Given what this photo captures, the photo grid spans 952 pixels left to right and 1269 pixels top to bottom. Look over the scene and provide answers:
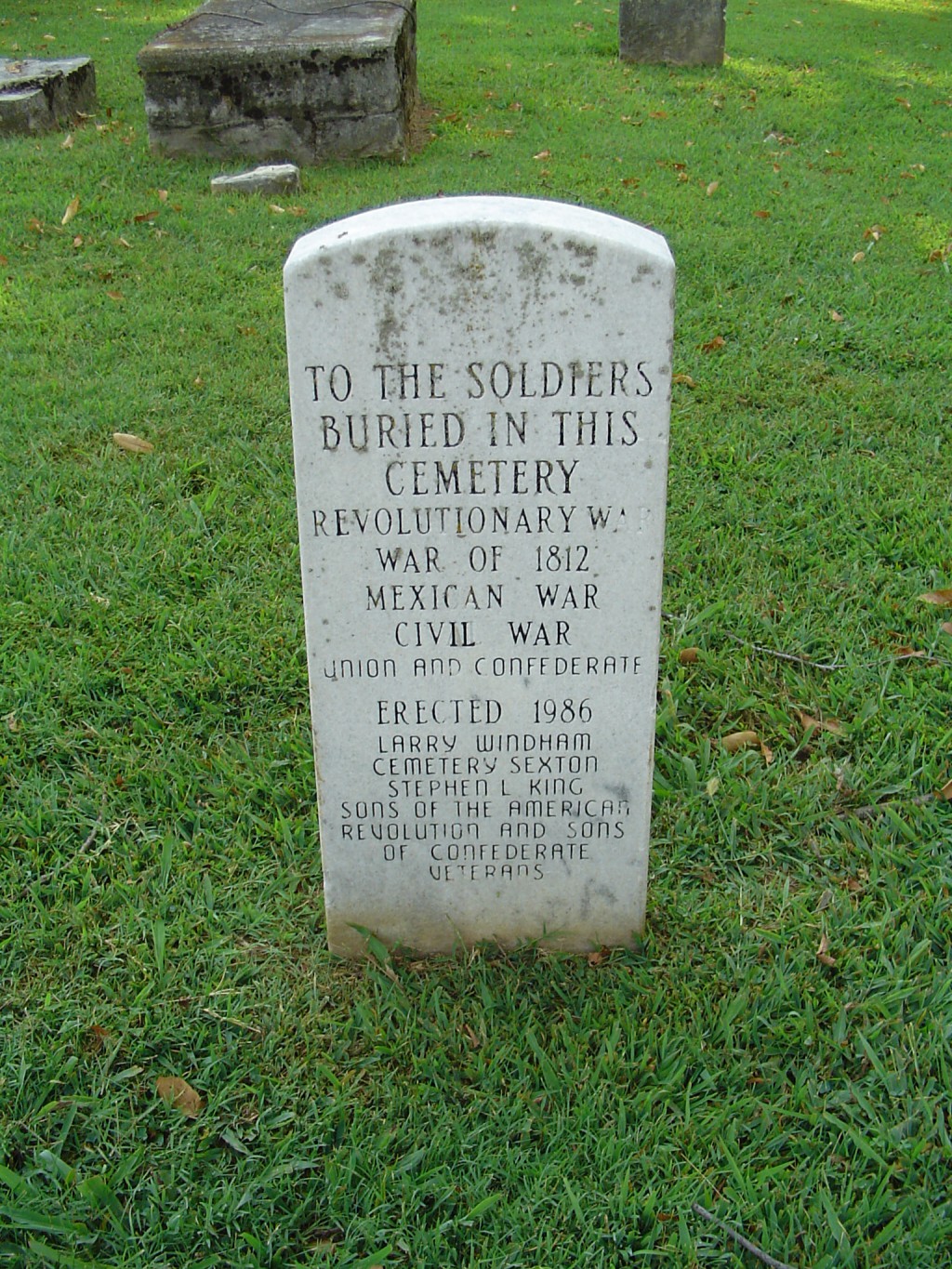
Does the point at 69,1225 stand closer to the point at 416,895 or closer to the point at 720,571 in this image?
the point at 416,895

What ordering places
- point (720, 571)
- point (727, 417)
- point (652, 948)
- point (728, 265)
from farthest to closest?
point (728, 265)
point (727, 417)
point (720, 571)
point (652, 948)

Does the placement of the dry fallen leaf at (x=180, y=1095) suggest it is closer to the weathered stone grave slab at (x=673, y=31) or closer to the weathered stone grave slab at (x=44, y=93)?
the weathered stone grave slab at (x=44, y=93)

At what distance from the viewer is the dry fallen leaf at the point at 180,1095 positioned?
2.17m

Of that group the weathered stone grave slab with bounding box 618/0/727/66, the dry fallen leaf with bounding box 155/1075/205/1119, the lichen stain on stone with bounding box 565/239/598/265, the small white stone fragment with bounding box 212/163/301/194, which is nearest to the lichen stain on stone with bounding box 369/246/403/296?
the lichen stain on stone with bounding box 565/239/598/265

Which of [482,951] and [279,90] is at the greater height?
[279,90]

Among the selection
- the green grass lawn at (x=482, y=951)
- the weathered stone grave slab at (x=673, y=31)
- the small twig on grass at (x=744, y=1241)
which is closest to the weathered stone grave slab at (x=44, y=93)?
the green grass lawn at (x=482, y=951)

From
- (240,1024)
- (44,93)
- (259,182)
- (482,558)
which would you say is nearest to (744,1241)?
(240,1024)

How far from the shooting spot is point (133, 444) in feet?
14.5

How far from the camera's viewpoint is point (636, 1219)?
200cm

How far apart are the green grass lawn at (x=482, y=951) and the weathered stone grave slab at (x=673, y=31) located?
529 centimetres

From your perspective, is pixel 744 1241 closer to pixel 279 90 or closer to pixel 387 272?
pixel 387 272

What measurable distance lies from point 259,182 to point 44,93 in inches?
93.4

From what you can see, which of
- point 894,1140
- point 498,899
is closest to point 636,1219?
point 894,1140

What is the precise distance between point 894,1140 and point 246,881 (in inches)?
59.0
